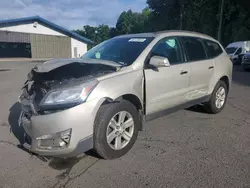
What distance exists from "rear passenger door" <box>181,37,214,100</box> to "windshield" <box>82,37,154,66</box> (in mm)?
956

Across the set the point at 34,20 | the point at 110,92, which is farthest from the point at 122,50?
the point at 34,20

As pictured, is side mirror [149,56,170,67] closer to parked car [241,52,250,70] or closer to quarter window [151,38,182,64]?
quarter window [151,38,182,64]

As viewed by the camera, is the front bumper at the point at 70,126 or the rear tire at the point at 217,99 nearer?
the front bumper at the point at 70,126

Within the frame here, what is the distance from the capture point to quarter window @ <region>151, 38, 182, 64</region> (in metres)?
4.43

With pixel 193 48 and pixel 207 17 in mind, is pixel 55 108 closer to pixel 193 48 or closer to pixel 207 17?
pixel 193 48

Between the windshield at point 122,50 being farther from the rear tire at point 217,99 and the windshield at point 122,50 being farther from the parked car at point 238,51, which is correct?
the parked car at point 238,51

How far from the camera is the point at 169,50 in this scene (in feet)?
15.3

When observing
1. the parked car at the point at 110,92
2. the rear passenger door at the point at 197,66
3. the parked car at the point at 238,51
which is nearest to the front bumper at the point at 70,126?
the parked car at the point at 110,92

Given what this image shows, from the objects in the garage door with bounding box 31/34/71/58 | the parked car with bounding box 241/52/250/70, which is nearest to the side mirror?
the parked car with bounding box 241/52/250/70

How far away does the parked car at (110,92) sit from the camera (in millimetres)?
3205

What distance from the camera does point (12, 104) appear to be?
23.1 ft

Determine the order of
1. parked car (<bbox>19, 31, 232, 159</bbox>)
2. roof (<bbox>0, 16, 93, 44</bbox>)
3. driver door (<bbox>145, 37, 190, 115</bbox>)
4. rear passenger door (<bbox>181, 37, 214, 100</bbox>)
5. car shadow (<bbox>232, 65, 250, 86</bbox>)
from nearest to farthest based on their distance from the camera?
parked car (<bbox>19, 31, 232, 159</bbox>)
driver door (<bbox>145, 37, 190, 115</bbox>)
rear passenger door (<bbox>181, 37, 214, 100</bbox>)
car shadow (<bbox>232, 65, 250, 86</bbox>)
roof (<bbox>0, 16, 93, 44</bbox>)

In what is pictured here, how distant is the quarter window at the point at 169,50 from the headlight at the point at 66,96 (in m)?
1.58

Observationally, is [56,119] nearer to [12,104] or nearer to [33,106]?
[33,106]
